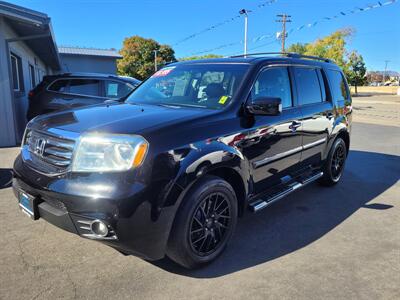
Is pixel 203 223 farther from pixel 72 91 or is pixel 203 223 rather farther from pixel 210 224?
pixel 72 91

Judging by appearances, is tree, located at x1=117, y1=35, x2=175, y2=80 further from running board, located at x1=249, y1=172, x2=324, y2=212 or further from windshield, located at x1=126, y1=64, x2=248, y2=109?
running board, located at x1=249, y1=172, x2=324, y2=212

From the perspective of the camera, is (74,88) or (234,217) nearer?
(234,217)

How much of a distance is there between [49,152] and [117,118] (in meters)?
0.61

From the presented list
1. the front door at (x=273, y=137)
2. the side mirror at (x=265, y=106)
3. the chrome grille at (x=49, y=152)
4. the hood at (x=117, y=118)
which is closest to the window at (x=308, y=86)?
the front door at (x=273, y=137)

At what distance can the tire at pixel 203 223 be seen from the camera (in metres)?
2.76

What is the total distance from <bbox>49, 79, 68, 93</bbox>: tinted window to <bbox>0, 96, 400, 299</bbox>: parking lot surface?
4376mm

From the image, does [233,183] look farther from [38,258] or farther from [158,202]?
[38,258]

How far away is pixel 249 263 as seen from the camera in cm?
319

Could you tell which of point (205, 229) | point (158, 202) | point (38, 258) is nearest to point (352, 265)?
point (205, 229)

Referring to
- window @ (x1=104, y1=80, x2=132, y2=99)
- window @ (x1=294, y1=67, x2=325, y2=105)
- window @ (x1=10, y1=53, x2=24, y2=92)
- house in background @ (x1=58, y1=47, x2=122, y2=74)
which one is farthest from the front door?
house in background @ (x1=58, y1=47, x2=122, y2=74)

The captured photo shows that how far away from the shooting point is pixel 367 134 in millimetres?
12219

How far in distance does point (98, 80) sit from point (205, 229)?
693 cm

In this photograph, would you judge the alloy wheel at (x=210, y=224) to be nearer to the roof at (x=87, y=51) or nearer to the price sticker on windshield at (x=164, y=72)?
the price sticker on windshield at (x=164, y=72)

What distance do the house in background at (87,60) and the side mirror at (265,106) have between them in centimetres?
2779
